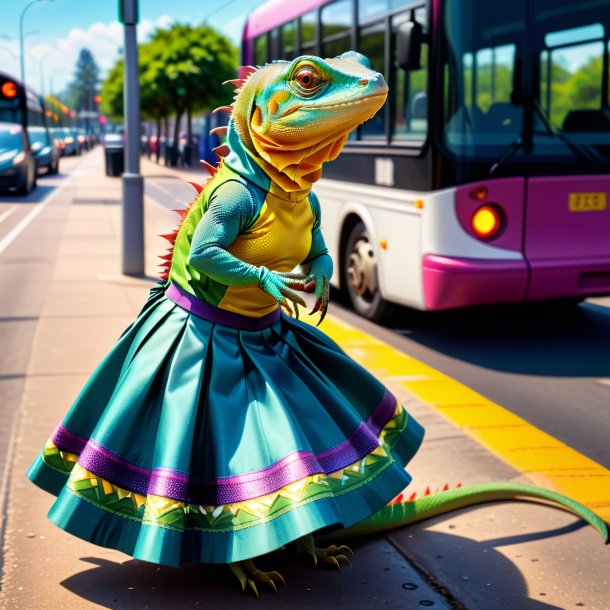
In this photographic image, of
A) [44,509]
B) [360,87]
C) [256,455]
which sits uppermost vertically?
[360,87]

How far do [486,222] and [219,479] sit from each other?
464 cm

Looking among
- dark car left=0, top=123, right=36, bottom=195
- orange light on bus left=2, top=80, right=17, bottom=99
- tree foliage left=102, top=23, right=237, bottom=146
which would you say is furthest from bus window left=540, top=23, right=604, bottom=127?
tree foliage left=102, top=23, right=237, bottom=146

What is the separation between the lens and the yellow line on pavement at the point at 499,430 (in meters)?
4.67

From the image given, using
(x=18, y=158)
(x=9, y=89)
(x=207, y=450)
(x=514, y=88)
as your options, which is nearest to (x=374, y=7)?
(x=514, y=88)

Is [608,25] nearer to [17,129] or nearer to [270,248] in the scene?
[270,248]

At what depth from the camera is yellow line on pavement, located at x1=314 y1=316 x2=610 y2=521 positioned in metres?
4.67

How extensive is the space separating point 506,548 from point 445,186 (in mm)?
3966

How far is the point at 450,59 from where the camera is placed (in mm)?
7539

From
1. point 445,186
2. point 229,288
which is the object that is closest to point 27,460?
point 229,288

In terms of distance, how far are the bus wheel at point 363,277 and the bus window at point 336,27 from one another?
1.64 meters

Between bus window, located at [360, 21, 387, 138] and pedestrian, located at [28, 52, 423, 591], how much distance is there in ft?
16.8

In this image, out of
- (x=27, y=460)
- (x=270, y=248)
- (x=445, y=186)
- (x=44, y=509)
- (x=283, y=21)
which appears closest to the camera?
(x=270, y=248)

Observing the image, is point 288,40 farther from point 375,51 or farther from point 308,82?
point 308,82

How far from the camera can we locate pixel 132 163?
11344 millimetres
